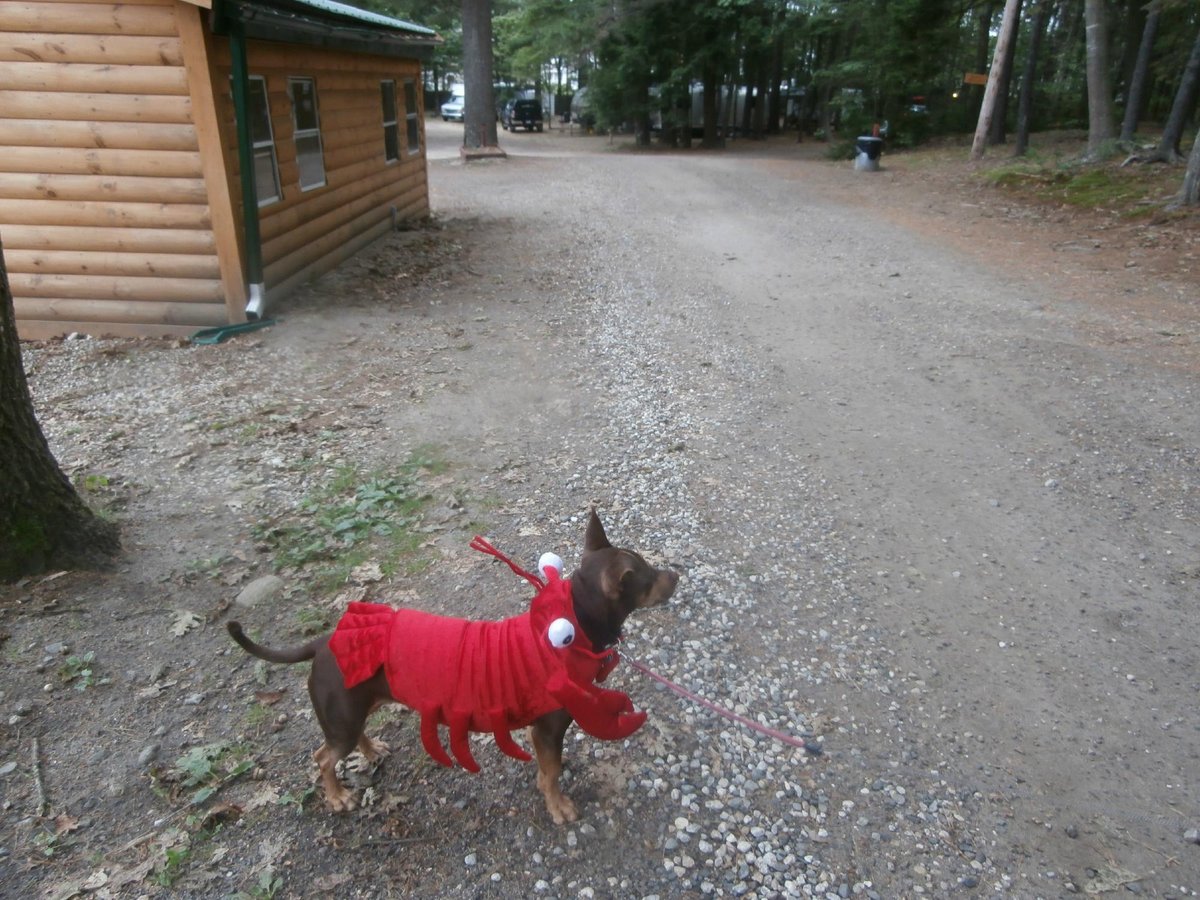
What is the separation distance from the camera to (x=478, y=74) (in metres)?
22.5

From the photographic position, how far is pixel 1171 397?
631 centimetres

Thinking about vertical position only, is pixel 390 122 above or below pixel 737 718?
above

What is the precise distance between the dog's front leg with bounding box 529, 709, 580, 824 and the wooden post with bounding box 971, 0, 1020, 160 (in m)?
22.0

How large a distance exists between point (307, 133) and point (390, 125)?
3.66 m

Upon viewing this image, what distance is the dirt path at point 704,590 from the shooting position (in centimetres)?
262

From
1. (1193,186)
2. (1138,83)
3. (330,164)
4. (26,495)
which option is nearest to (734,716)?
(26,495)

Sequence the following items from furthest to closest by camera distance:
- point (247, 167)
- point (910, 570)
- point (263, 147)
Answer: point (263, 147) → point (247, 167) → point (910, 570)

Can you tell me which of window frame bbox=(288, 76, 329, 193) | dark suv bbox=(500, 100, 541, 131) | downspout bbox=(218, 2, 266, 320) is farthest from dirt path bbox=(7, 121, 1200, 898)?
dark suv bbox=(500, 100, 541, 131)

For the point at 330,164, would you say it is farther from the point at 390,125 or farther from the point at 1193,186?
the point at 1193,186

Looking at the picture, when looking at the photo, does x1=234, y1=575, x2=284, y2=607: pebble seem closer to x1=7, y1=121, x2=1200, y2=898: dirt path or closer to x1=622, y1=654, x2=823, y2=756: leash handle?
x1=7, y1=121, x2=1200, y2=898: dirt path

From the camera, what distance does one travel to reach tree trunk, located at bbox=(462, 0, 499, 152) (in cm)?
2170

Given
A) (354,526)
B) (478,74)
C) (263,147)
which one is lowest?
(354,526)

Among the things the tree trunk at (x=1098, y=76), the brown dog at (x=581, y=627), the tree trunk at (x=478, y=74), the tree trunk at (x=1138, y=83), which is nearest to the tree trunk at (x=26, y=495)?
the brown dog at (x=581, y=627)

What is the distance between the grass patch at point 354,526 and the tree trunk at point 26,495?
2.88 ft
